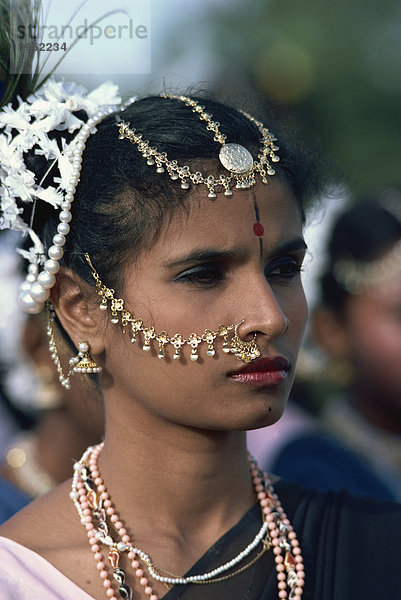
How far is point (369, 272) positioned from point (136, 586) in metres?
Result: 3.86

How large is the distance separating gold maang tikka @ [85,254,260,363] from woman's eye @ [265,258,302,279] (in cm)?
30

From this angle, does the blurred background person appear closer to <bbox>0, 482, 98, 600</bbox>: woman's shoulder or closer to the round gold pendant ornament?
<bbox>0, 482, 98, 600</bbox>: woman's shoulder

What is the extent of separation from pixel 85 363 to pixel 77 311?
20cm

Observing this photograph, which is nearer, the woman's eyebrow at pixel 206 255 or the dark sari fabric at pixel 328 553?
the woman's eyebrow at pixel 206 255

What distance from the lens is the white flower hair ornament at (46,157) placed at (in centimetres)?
295

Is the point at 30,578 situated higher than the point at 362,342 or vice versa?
the point at 30,578

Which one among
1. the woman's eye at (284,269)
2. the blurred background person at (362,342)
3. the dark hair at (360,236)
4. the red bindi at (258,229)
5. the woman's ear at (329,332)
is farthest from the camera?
the woman's ear at (329,332)

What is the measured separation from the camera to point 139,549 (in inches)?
112

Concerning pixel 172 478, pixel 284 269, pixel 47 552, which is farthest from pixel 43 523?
pixel 284 269

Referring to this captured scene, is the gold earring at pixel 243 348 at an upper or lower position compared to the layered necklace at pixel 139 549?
upper

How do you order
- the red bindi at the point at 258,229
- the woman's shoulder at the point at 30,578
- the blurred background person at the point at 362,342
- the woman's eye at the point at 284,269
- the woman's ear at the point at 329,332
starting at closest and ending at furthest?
the woman's shoulder at the point at 30,578, the red bindi at the point at 258,229, the woman's eye at the point at 284,269, the blurred background person at the point at 362,342, the woman's ear at the point at 329,332

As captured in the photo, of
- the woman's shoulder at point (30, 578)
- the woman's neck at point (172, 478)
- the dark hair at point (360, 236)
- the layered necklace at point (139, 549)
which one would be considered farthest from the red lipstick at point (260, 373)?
the dark hair at point (360, 236)

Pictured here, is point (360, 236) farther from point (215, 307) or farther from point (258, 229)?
point (215, 307)

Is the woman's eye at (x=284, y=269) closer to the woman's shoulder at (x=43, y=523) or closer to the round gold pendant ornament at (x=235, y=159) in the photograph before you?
the round gold pendant ornament at (x=235, y=159)
